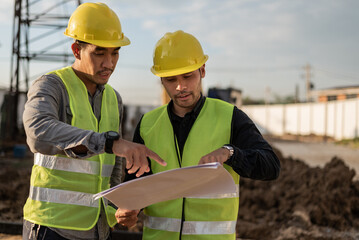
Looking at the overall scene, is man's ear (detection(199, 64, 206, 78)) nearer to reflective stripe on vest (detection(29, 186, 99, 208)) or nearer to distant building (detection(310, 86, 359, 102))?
reflective stripe on vest (detection(29, 186, 99, 208))

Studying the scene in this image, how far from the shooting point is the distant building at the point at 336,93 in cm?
4744

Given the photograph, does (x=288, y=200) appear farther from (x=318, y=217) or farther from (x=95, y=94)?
(x=95, y=94)

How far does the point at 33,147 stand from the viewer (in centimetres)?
191

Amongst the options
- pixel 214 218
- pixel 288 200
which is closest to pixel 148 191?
pixel 214 218

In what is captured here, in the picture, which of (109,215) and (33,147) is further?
(109,215)

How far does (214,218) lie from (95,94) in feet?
3.35

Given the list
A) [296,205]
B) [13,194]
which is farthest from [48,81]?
[13,194]

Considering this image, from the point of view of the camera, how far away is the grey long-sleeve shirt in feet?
5.91

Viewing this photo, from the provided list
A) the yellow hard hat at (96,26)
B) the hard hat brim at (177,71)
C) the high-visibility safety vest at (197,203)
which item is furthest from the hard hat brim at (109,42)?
the high-visibility safety vest at (197,203)

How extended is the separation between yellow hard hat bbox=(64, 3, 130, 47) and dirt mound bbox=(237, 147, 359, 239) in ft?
14.2

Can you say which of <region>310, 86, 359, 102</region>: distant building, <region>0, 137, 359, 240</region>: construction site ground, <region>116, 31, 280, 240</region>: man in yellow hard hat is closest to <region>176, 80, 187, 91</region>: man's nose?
<region>116, 31, 280, 240</region>: man in yellow hard hat

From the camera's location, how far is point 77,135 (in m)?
1.81

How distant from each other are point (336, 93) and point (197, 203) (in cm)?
5060

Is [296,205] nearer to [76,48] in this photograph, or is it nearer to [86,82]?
[86,82]
